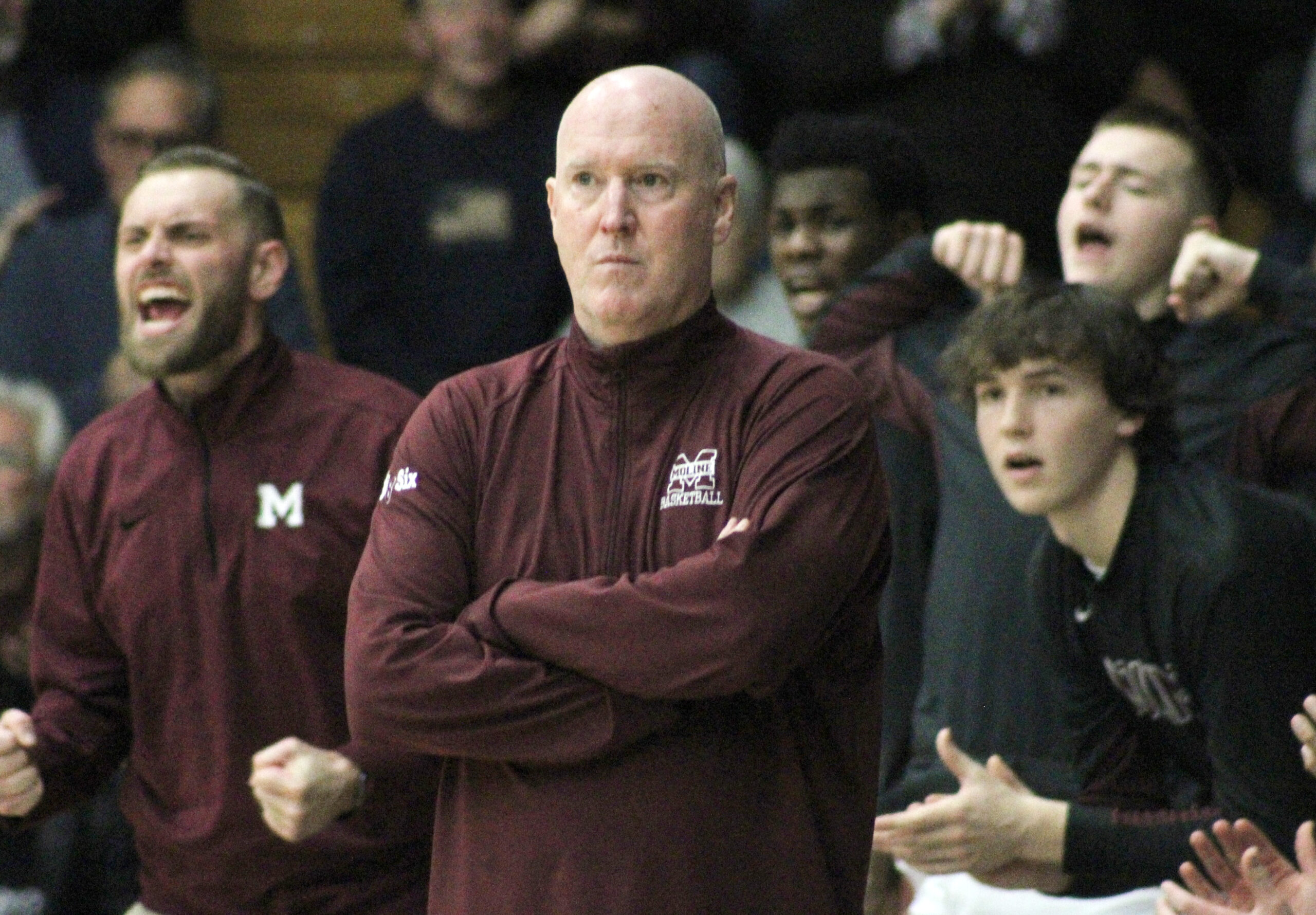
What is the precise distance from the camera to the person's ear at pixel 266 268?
456 cm

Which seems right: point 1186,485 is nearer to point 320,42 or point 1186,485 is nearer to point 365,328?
point 365,328

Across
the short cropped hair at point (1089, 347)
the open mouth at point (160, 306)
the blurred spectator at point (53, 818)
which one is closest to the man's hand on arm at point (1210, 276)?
the short cropped hair at point (1089, 347)

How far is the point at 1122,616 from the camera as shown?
13.3ft

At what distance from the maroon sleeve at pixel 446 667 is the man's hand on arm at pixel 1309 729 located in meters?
1.15

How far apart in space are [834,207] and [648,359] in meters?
2.03

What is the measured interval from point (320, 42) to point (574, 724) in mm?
4891

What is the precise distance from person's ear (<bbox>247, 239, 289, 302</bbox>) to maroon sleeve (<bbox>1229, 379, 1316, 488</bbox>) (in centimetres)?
205

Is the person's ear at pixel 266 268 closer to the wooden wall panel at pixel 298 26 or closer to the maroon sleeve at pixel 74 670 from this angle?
the maroon sleeve at pixel 74 670

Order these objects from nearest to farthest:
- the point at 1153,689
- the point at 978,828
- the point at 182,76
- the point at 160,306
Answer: the point at 978,828
the point at 1153,689
the point at 160,306
the point at 182,76

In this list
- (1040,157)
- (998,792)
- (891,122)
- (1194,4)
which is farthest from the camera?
(1194,4)

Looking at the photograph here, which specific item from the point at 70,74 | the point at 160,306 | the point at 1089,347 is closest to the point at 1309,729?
the point at 1089,347

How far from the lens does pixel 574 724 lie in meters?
3.11

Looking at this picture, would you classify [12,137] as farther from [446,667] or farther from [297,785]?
[446,667]

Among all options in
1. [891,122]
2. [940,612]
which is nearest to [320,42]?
[891,122]
